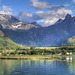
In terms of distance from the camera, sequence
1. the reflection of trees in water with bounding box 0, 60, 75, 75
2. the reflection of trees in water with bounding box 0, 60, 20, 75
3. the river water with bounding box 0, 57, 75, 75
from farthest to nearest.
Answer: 1. the reflection of trees in water with bounding box 0, 60, 20, 75
2. the reflection of trees in water with bounding box 0, 60, 75, 75
3. the river water with bounding box 0, 57, 75, 75

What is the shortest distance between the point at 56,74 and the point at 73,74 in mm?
9033

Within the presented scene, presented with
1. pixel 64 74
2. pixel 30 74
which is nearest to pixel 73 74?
pixel 64 74

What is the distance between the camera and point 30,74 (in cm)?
9619

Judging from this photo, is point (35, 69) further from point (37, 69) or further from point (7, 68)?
point (7, 68)

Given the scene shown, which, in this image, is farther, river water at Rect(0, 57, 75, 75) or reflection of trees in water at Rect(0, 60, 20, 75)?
reflection of trees in water at Rect(0, 60, 20, 75)

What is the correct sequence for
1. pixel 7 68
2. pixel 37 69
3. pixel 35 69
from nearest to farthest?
pixel 37 69, pixel 35 69, pixel 7 68

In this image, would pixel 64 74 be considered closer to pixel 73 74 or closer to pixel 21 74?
pixel 73 74

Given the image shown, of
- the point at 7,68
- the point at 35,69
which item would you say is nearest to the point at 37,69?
the point at 35,69

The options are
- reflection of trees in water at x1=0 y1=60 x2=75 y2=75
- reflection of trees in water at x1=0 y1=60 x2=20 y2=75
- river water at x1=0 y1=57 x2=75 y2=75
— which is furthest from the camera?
reflection of trees in water at x1=0 y1=60 x2=20 y2=75

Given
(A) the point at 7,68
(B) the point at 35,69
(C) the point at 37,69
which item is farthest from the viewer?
(A) the point at 7,68

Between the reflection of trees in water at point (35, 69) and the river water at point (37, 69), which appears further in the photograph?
the reflection of trees in water at point (35, 69)

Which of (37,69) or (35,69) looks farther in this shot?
(35,69)

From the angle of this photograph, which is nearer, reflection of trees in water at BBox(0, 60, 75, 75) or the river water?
the river water

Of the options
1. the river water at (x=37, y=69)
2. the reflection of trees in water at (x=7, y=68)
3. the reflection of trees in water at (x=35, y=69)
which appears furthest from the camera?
the reflection of trees in water at (x=7, y=68)
